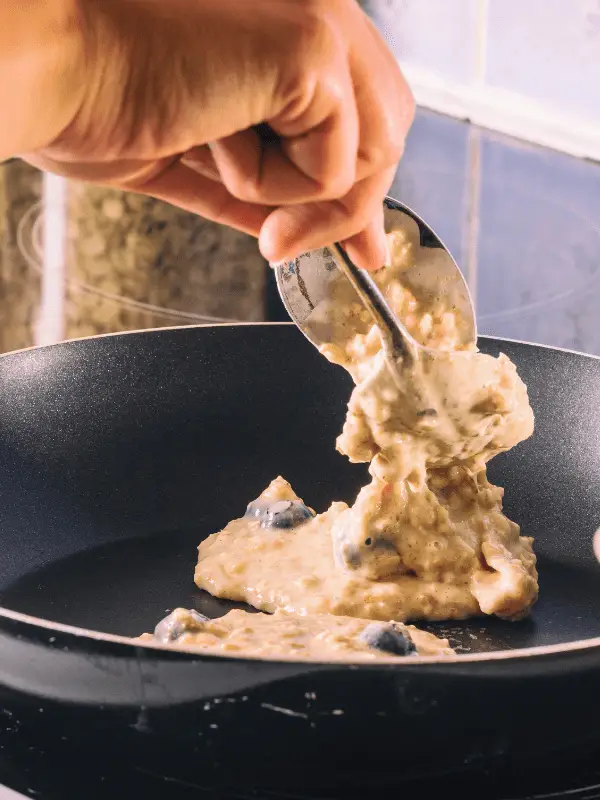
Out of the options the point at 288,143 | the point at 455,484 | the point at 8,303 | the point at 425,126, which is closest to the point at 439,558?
the point at 455,484

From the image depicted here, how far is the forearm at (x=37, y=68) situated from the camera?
0.75 m

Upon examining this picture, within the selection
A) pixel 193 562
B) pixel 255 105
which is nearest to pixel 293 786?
pixel 255 105

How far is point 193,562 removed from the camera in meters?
1.24

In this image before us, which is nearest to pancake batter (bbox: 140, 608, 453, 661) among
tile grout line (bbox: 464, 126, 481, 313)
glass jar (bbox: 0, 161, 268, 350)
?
glass jar (bbox: 0, 161, 268, 350)

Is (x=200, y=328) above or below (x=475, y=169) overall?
below

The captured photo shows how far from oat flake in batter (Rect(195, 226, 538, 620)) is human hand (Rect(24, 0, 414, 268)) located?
187 mm

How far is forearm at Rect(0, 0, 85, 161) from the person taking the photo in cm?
75

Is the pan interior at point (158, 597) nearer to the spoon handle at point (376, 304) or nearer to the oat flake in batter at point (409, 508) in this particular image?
the oat flake in batter at point (409, 508)

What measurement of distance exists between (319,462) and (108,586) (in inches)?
11.4

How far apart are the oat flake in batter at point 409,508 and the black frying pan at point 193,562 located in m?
0.04

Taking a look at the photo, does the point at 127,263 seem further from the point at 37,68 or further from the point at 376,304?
the point at 37,68

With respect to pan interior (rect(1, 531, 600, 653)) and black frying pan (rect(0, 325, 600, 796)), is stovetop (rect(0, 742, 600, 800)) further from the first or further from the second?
pan interior (rect(1, 531, 600, 653))

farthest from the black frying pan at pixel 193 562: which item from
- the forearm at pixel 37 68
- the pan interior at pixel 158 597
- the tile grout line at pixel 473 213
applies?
the tile grout line at pixel 473 213

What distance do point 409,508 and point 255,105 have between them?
45 centimetres
